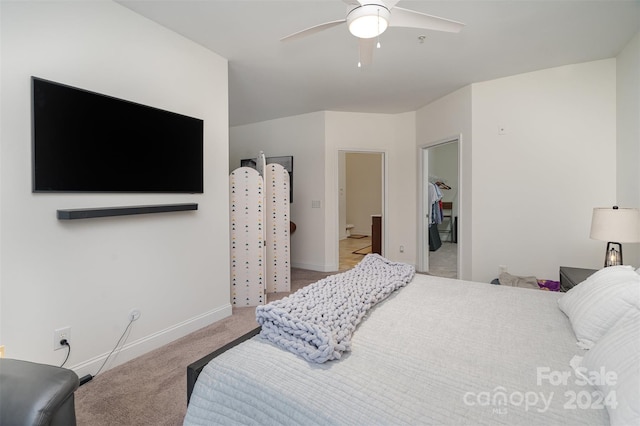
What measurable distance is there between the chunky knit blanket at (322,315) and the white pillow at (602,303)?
0.85 meters

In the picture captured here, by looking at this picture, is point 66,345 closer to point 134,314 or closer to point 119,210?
point 134,314

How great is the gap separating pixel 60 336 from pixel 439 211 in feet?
19.4

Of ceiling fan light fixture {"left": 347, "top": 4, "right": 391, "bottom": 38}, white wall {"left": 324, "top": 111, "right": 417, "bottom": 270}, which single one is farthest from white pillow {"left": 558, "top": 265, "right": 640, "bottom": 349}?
white wall {"left": 324, "top": 111, "right": 417, "bottom": 270}

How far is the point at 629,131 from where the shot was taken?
271 cm

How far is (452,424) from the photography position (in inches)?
32.0

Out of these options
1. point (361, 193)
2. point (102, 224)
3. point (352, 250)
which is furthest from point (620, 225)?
point (361, 193)

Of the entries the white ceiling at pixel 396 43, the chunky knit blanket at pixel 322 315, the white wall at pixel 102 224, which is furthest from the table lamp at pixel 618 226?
the white wall at pixel 102 224

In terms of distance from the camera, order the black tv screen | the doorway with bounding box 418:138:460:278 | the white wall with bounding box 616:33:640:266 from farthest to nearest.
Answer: the doorway with bounding box 418:138:460:278 → the white wall with bounding box 616:33:640:266 → the black tv screen

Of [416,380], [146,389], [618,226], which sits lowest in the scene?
[146,389]

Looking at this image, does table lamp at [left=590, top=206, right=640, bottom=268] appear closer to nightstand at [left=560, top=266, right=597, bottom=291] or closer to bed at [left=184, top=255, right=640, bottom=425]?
nightstand at [left=560, top=266, right=597, bottom=291]

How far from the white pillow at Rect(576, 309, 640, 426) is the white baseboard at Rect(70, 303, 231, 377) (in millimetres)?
2589

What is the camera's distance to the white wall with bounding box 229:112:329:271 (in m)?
4.82

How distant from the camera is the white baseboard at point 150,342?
6.63ft

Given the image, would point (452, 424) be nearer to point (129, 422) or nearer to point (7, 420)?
point (7, 420)
